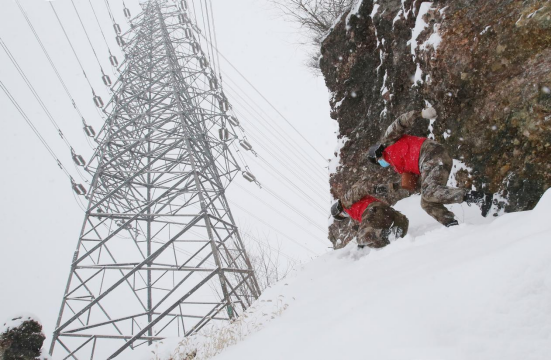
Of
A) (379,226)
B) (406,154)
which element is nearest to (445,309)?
(379,226)

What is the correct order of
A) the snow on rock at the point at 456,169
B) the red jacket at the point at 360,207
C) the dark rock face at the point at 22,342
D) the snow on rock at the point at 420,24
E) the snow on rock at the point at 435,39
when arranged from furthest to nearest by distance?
the snow on rock at the point at 420,24 < the snow on rock at the point at 435,39 < the snow on rock at the point at 456,169 < the red jacket at the point at 360,207 < the dark rock face at the point at 22,342

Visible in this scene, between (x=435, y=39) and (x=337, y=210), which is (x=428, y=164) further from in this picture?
(x=435, y=39)

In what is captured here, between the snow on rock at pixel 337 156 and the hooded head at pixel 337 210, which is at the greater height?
the snow on rock at pixel 337 156

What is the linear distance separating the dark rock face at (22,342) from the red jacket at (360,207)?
388cm

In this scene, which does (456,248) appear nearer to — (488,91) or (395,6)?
(488,91)

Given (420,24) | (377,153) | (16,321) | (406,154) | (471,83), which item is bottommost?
(16,321)

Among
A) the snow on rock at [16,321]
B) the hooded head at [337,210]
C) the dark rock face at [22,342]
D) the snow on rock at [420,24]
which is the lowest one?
the dark rock face at [22,342]

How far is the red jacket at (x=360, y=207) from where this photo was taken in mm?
4117

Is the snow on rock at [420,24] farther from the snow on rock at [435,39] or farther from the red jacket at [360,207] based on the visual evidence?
Answer: the red jacket at [360,207]

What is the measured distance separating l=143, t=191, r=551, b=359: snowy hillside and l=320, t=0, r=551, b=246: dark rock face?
46.9 inches

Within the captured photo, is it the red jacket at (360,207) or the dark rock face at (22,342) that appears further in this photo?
the red jacket at (360,207)

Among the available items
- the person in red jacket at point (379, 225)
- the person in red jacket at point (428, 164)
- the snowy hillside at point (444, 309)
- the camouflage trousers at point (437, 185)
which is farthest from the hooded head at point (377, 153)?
the snowy hillside at point (444, 309)

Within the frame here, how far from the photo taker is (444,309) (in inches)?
65.8

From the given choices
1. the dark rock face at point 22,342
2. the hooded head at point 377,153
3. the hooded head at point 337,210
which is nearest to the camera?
the dark rock face at point 22,342
